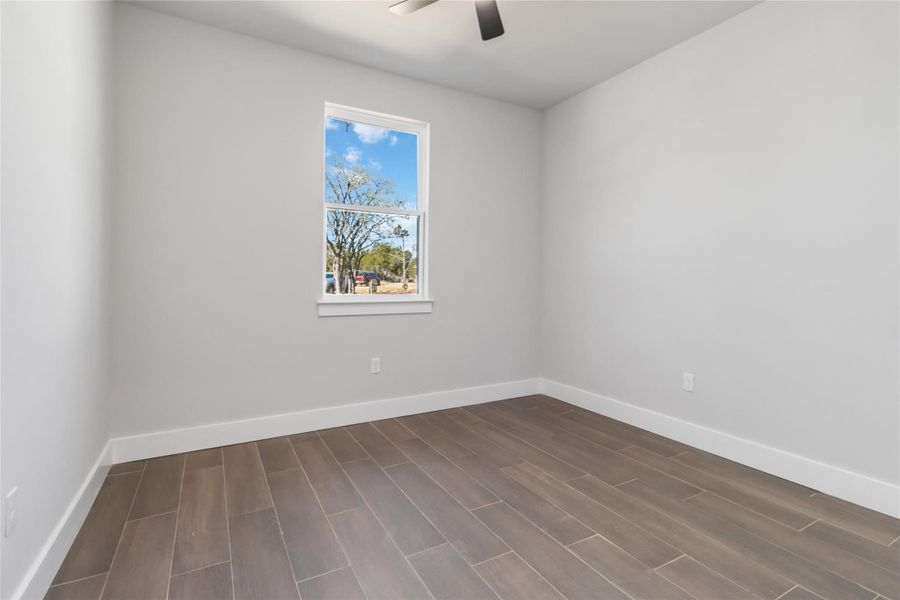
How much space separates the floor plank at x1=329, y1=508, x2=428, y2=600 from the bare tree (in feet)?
5.60

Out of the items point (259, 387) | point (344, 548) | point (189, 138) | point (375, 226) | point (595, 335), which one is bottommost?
point (344, 548)

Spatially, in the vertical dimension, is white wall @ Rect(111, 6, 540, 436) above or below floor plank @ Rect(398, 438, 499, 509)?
above

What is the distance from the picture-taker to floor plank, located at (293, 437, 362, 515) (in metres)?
2.04

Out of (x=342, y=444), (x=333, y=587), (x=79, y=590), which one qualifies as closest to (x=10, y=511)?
(x=79, y=590)

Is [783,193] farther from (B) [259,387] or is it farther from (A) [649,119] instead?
(B) [259,387]

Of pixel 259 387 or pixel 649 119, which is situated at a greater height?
pixel 649 119

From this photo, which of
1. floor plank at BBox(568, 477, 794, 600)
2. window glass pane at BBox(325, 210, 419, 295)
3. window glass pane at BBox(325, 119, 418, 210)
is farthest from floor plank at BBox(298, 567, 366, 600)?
window glass pane at BBox(325, 119, 418, 210)

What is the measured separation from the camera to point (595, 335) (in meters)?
3.50

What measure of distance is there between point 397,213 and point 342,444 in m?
1.73

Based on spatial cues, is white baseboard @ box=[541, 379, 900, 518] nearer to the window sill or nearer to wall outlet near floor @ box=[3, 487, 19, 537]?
A: the window sill

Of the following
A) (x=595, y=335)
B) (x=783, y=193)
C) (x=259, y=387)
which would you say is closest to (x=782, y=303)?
(x=783, y=193)

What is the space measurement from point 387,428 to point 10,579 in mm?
2023

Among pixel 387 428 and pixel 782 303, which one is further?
pixel 387 428

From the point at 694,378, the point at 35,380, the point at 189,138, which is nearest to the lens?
the point at 35,380
